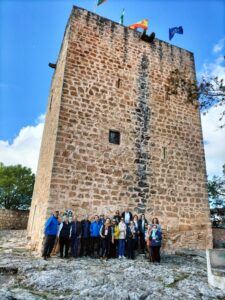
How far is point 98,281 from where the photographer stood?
459 cm

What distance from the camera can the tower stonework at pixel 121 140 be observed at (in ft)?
27.1

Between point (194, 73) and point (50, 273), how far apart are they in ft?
34.5

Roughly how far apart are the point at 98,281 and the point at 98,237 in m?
2.68

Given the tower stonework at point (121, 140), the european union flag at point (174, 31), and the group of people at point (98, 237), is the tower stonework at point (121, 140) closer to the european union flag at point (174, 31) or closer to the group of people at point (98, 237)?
the group of people at point (98, 237)

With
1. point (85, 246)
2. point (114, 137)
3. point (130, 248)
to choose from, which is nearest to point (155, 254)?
point (130, 248)

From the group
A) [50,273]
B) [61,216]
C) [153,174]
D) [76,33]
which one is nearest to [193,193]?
[153,174]

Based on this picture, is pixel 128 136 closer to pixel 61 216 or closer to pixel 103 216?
pixel 103 216

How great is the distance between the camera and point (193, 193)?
32.3 feet

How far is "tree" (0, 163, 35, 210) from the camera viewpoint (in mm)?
23156

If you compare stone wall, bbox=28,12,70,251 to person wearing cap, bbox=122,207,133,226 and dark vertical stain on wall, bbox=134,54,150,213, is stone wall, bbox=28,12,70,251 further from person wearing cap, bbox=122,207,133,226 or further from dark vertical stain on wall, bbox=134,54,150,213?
dark vertical stain on wall, bbox=134,54,150,213

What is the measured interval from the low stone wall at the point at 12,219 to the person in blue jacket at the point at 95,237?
10.1m

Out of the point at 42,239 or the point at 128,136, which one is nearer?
the point at 42,239

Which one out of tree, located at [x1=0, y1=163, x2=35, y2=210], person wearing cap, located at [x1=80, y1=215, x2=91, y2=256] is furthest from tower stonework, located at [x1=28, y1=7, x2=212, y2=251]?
tree, located at [x1=0, y1=163, x2=35, y2=210]

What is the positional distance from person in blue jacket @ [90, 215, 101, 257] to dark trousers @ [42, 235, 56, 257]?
3.56 feet
